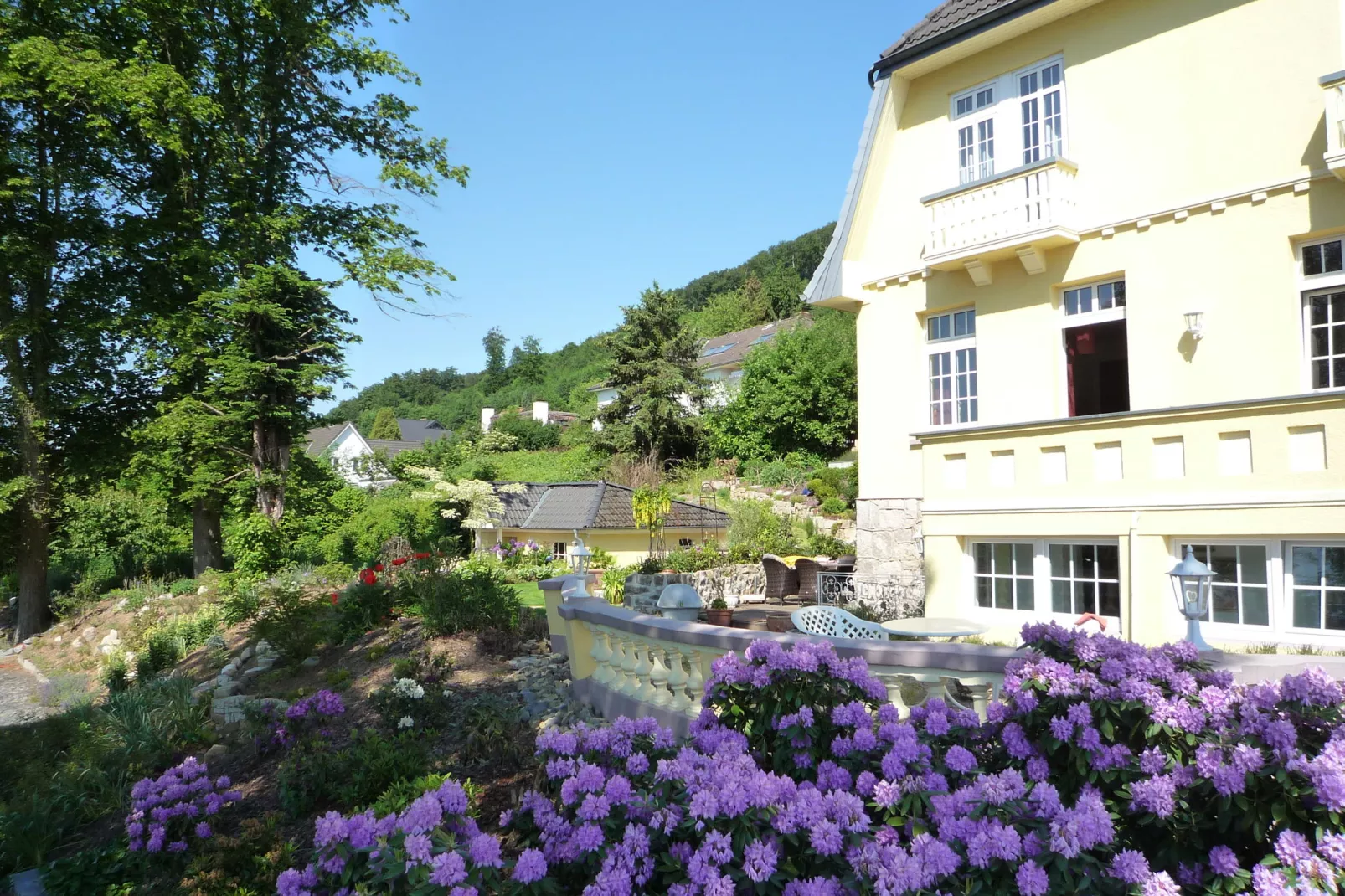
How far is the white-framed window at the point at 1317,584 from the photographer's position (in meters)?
7.18

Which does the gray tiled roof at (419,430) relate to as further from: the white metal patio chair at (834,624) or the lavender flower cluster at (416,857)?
the lavender flower cluster at (416,857)

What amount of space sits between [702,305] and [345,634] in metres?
66.2

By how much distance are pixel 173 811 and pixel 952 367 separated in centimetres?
913

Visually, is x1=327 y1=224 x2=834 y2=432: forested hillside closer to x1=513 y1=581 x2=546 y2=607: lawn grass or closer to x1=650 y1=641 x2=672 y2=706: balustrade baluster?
x1=513 y1=581 x2=546 y2=607: lawn grass

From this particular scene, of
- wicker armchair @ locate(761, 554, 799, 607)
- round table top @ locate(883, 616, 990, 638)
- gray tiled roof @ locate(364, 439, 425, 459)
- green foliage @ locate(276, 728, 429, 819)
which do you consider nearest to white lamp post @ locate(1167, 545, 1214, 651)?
round table top @ locate(883, 616, 990, 638)

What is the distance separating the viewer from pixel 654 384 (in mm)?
32312

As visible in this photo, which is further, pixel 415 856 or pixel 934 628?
pixel 934 628

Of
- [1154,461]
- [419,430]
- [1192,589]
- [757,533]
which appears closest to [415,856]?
[1192,589]

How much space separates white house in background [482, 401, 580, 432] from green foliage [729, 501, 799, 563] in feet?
85.8

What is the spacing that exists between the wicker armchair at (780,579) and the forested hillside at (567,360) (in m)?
34.8

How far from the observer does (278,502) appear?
18922mm

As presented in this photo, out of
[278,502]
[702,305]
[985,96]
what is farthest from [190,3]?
[702,305]

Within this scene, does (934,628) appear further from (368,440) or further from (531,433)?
(368,440)

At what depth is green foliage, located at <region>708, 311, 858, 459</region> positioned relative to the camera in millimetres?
28938
